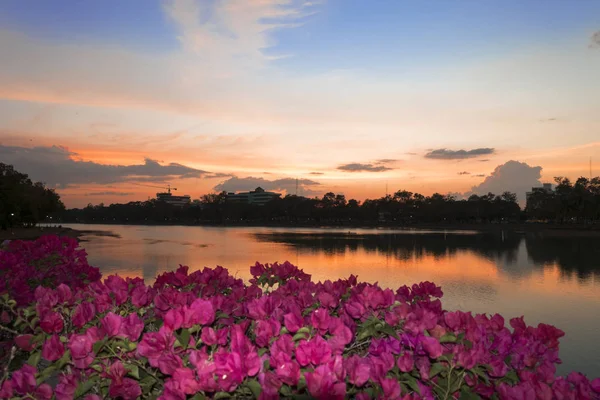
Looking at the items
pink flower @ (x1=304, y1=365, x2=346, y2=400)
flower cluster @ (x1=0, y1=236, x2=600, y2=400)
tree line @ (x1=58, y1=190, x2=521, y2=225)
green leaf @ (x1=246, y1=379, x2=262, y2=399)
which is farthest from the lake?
tree line @ (x1=58, y1=190, x2=521, y2=225)

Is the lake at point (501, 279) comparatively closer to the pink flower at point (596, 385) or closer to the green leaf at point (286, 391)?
the pink flower at point (596, 385)

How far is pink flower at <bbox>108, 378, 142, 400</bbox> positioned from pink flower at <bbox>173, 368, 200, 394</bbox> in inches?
14.4

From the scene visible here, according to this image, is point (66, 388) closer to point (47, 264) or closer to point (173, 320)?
point (173, 320)

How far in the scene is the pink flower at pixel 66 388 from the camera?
2361mm

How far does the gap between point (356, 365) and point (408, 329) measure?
1.54ft

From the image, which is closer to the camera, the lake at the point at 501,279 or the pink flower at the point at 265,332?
the pink flower at the point at 265,332

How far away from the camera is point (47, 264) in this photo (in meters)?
6.75

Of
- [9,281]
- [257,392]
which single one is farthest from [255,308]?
[9,281]

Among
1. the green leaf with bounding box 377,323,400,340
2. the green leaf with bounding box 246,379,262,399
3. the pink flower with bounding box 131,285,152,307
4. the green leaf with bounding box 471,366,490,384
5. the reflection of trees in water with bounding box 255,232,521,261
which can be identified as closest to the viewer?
the green leaf with bounding box 246,379,262,399

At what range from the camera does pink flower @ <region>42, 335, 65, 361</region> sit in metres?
2.39

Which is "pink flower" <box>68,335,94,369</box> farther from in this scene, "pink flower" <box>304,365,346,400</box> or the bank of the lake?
the bank of the lake

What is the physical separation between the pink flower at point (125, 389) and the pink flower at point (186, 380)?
0.37m

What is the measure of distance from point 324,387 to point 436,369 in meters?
0.67

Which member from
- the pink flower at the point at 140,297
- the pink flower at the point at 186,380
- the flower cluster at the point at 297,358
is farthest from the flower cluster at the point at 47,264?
the pink flower at the point at 186,380
